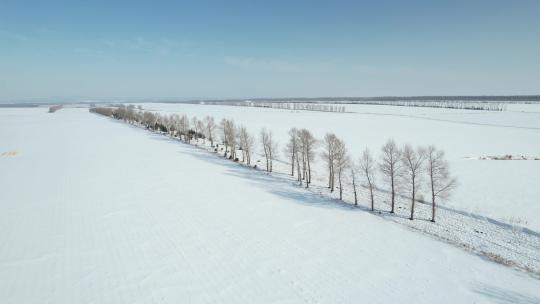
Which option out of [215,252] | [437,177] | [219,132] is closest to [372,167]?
[437,177]

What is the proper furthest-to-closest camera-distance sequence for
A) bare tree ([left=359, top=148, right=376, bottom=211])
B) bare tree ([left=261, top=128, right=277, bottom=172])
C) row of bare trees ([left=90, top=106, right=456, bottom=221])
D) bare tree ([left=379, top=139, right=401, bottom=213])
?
bare tree ([left=261, top=128, right=277, bottom=172]) < bare tree ([left=359, top=148, right=376, bottom=211]) < row of bare trees ([left=90, top=106, right=456, bottom=221]) < bare tree ([left=379, top=139, right=401, bottom=213])

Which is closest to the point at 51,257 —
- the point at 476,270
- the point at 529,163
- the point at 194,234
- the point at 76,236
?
the point at 76,236

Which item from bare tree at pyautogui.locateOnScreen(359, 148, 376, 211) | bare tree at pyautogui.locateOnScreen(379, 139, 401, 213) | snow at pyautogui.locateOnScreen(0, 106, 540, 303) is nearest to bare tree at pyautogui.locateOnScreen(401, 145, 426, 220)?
bare tree at pyautogui.locateOnScreen(379, 139, 401, 213)

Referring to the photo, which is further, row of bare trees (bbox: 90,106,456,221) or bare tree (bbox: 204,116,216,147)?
bare tree (bbox: 204,116,216,147)

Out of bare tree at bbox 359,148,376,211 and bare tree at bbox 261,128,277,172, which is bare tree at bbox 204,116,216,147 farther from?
bare tree at bbox 359,148,376,211

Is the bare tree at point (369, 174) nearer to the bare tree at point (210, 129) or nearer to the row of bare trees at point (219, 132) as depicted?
the row of bare trees at point (219, 132)

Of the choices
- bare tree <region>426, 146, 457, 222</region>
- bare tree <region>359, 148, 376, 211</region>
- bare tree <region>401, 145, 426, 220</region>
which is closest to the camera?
bare tree <region>426, 146, 457, 222</region>

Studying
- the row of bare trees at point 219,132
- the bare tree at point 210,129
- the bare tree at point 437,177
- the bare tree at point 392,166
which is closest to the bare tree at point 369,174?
the bare tree at point 392,166

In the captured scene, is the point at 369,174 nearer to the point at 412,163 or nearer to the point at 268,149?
the point at 412,163
